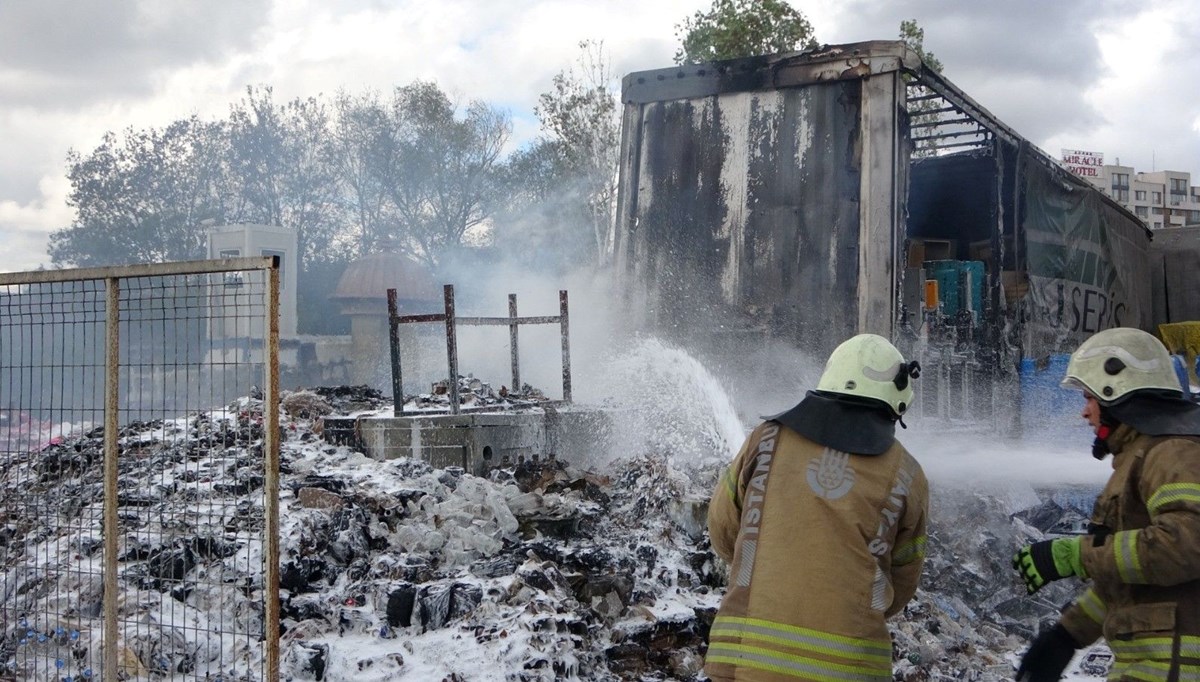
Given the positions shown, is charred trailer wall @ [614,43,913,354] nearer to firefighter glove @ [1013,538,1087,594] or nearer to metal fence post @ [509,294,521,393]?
metal fence post @ [509,294,521,393]

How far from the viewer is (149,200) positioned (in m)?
33.5

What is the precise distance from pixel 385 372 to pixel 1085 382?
20.4 meters

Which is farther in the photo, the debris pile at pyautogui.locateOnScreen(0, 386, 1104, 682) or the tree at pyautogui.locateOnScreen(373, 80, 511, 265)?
the tree at pyautogui.locateOnScreen(373, 80, 511, 265)

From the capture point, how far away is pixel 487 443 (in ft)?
23.1

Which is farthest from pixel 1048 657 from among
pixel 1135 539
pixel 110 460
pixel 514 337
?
pixel 514 337

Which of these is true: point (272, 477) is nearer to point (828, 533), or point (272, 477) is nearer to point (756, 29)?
point (828, 533)

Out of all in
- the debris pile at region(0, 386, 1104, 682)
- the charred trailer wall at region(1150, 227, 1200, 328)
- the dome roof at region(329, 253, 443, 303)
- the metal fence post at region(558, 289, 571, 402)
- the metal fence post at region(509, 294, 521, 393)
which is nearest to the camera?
the debris pile at region(0, 386, 1104, 682)

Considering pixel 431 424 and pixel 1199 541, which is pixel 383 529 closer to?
pixel 431 424

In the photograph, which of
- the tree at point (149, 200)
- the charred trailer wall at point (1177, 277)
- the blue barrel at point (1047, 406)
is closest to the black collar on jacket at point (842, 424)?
the blue barrel at point (1047, 406)

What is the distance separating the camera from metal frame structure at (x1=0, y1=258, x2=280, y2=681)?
3379mm

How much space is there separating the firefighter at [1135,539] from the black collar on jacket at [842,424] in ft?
1.67

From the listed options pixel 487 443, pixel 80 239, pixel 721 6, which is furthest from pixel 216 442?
pixel 80 239

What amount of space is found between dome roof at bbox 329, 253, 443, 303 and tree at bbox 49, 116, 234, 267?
930cm

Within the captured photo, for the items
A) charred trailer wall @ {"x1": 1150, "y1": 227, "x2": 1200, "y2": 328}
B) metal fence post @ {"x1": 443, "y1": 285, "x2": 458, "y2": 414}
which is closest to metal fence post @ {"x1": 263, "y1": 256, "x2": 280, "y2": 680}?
metal fence post @ {"x1": 443, "y1": 285, "x2": 458, "y2": 414}
